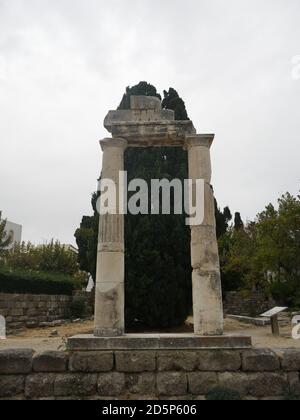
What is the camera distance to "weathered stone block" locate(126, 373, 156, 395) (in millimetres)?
6582

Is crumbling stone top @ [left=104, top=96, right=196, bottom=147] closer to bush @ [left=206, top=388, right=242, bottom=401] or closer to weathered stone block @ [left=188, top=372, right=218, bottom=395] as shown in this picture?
weathered stone block @ [left=188, top=372, right=218, bottom=395]

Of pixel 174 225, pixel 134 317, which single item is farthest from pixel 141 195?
pixel 134 317

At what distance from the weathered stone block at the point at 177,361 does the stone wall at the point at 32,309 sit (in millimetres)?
13125

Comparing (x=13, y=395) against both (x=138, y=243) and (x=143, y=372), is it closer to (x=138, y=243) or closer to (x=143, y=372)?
(x=143, y=372)

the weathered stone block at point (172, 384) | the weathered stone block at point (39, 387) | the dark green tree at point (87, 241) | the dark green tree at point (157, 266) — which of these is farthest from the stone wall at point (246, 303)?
the weathered stone block at point (39, 387)

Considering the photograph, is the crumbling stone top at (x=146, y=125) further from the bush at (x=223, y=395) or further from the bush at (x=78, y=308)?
the bush at (x=78, y=308)

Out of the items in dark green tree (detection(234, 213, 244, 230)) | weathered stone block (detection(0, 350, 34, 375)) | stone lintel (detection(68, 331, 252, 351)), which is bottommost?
weathered stone block (detection(0, 350, 34, 375))

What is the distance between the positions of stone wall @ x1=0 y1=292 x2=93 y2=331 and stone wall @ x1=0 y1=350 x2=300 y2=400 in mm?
12002

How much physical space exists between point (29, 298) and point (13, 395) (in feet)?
43.8

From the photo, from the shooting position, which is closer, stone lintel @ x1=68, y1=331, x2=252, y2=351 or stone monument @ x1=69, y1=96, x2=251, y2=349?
stone lintel @ x1=68, y1=331, x2=252, y2=351

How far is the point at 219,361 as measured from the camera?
6750 mm

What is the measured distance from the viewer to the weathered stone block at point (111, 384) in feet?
21.5

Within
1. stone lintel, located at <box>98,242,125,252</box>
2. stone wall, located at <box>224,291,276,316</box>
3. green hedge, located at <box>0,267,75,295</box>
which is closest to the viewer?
stone lintel, located at <box>98,242,125,252</box>

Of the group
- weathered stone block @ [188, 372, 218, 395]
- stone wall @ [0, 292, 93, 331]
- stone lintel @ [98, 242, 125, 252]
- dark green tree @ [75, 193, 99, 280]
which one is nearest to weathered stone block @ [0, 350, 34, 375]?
stone lintel @ [98, 242, 125, 252]
